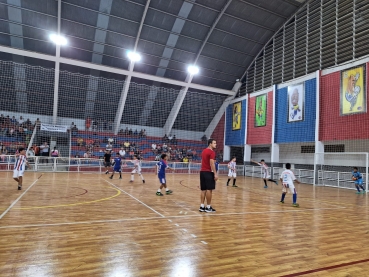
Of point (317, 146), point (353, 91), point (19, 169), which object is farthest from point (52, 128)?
point (353, 91)

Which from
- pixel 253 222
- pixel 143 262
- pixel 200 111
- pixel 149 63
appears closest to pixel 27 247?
pixel 143 262

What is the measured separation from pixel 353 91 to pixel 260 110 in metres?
8.75

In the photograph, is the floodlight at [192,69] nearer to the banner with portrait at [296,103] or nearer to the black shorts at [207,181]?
the banner with portrait at [296,103]

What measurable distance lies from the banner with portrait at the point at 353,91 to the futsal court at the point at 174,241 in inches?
460

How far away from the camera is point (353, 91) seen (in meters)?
17.0

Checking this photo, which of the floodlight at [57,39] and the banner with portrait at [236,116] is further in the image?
the banner with portrait at [236,116]

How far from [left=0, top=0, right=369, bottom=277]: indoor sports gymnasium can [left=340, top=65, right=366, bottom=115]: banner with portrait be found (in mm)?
70

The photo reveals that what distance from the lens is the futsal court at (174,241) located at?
11.1 ft

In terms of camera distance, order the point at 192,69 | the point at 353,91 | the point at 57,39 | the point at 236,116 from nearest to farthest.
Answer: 1. the point at 353,91
2. the point at 57,39
3. the point at 192,69
4. the point at 236,116

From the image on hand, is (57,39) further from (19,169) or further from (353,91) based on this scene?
(353,91)

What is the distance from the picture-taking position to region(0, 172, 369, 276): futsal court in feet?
11.1

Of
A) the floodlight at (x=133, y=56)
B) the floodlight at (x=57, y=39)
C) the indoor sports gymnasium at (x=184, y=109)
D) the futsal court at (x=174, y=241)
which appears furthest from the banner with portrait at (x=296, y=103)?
the floodlight at (x=57, y=39)

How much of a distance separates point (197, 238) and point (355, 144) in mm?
17658

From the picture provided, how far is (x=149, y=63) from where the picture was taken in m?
25.3
